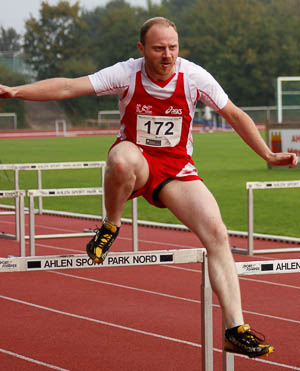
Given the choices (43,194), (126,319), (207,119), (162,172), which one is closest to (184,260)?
(162,172)

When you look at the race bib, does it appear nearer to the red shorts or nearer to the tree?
the red shorts

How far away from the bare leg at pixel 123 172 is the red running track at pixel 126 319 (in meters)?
1.47

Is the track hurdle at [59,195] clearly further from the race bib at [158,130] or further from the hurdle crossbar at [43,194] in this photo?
the race bib at [158,130]

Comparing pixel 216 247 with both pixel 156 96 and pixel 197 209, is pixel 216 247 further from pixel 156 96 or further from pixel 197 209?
pixel 156 96

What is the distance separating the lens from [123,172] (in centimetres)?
422

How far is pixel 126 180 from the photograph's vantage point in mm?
4262

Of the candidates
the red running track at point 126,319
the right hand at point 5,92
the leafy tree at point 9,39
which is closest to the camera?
the right hand at point 5,92

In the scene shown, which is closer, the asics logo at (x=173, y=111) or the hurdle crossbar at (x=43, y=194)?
the asics logo at (x=173, y=111)

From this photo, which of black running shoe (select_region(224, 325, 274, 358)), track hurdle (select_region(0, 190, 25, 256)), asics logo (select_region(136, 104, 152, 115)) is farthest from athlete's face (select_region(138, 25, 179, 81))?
track hurdle (select_region(0, 190, 25, 256))

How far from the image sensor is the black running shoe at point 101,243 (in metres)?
4.43

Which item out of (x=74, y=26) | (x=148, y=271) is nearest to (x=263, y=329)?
(x=148, y=271)

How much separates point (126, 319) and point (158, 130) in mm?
2613

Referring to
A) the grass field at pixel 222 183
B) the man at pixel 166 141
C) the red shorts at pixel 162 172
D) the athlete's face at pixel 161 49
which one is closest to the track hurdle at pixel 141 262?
the man at pixel 166 141

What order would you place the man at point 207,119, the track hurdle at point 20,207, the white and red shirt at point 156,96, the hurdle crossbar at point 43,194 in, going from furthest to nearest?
the man at point 207,119 → the hurdle crossbar at point 43,194 → the track hurdle at point 20,207 → the white and red shirt at point 156,96
